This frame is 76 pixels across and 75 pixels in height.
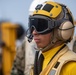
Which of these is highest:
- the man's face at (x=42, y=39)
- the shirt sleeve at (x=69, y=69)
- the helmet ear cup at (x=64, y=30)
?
the helmet ear cup at (x=64, y=30)

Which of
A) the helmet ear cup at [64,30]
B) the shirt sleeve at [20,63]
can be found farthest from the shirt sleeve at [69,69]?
the shirt sleeve at [20,63]

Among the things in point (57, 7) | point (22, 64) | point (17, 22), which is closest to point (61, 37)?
point (57, 7)

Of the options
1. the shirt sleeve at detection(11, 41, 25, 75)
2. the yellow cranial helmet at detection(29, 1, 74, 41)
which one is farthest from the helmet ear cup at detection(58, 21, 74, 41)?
the shirt sleeve at detection(11, 41, 25, 75)

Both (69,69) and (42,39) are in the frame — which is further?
(42,39)

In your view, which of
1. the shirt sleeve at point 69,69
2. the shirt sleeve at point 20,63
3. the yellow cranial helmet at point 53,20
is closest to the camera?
the shirt sleeve at point 69,69

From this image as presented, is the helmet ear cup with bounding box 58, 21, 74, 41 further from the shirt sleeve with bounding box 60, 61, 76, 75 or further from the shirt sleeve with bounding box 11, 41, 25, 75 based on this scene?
the shirt sleeve with bounding box 11, 41, 25, 75

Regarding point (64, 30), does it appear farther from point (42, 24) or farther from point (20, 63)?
point (20, 63)

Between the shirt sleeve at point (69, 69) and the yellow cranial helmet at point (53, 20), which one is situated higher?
the yellow cranial helmet at point (53, 20)

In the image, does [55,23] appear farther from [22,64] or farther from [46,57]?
[22,64]

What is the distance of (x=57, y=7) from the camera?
1.78 meters

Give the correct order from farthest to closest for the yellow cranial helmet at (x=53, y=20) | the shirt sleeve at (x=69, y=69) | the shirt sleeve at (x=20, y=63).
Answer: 1. the shirt sleeve at (x=20, y=63)
2. the yellow cranial helmet at (x=53, y=20)
3. the shirt sleeve at (x=69, y=69)

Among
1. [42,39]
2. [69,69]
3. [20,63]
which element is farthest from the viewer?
[20,63]

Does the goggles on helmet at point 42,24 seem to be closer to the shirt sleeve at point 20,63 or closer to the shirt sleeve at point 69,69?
the shirt sleeve at point 69,69

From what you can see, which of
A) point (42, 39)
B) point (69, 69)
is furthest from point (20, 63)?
point (69, 69)
